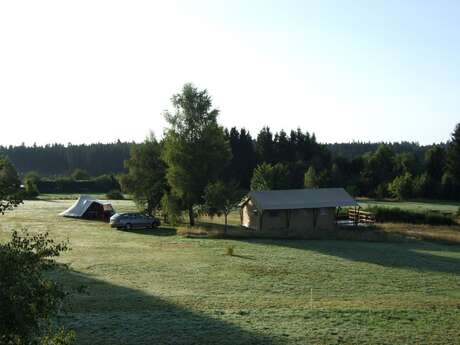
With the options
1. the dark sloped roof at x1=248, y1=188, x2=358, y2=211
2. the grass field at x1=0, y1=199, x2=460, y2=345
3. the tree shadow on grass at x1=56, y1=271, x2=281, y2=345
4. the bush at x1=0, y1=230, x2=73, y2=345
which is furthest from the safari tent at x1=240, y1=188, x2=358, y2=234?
the bush at x1=0, y1=230, x2=73, y2=345

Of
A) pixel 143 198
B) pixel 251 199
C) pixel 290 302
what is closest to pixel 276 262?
pixel 290 302

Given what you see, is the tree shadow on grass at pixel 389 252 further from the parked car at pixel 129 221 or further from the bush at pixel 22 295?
the bush at pixel 22 295

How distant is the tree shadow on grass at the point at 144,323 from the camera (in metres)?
15.2

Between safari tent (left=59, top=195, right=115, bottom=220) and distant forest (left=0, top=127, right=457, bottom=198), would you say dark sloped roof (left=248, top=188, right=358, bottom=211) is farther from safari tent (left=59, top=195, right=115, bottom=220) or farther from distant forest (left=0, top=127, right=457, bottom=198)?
distant forest (left=0, top=127, right=457, bottom=198)

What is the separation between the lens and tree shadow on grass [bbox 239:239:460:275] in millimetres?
29484

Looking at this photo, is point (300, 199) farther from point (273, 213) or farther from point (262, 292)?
point (262, 292)

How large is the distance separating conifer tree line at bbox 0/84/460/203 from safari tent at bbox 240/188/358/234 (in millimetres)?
3496

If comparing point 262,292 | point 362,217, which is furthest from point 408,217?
point 262,292

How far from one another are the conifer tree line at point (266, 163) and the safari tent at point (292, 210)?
3496 millimetres

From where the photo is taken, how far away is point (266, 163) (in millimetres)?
109562

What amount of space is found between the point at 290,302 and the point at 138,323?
6.17 metres

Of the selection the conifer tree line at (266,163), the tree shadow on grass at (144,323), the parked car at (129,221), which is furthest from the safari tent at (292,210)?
the tree shadow on grass at (144,323)

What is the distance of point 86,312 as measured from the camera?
18219 millimetres

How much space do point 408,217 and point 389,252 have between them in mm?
24943
